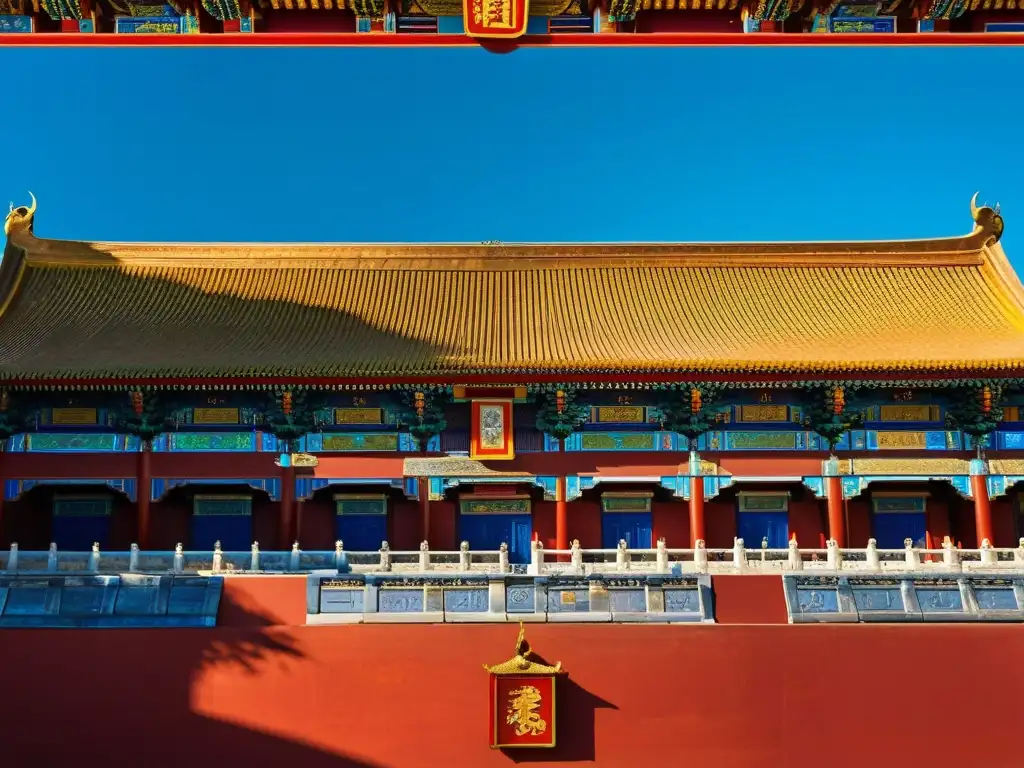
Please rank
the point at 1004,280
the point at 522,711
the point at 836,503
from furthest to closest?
the point at 1004,280, the point at 836,503, the point at 522,711

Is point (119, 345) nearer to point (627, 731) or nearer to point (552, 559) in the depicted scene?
point (552, 559)

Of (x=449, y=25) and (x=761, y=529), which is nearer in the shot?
(x=449, y=25)

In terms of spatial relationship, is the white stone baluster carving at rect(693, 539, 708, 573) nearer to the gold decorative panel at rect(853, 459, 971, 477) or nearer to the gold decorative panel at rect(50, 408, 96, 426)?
the gold decorative panel at rect(853, 459, 971, 477)

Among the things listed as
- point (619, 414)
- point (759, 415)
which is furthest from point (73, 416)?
point (759, 415)

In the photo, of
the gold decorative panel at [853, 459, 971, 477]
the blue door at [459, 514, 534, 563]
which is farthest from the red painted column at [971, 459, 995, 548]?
the blue door at [459, 514, 534, 563]

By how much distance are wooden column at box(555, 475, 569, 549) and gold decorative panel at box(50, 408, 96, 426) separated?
7.23 meters

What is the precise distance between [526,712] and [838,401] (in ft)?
25.6

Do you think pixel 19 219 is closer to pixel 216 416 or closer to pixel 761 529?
pixel 216 416

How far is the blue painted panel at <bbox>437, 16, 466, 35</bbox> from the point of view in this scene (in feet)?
51.9

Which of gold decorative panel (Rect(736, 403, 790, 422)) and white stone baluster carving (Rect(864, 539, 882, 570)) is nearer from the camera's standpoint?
white stone baluster carving (Rect(864, 539, 882, 570))

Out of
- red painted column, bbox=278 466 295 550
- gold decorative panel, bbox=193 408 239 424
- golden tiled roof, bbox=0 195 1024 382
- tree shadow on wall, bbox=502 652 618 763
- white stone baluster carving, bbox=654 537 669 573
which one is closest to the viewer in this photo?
tree shadow on wall, bbox=502 652 618 763

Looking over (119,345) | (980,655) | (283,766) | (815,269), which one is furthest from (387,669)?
(815,269)

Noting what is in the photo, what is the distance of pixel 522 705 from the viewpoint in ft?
47.2

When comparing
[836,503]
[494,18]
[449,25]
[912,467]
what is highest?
[449,25]
